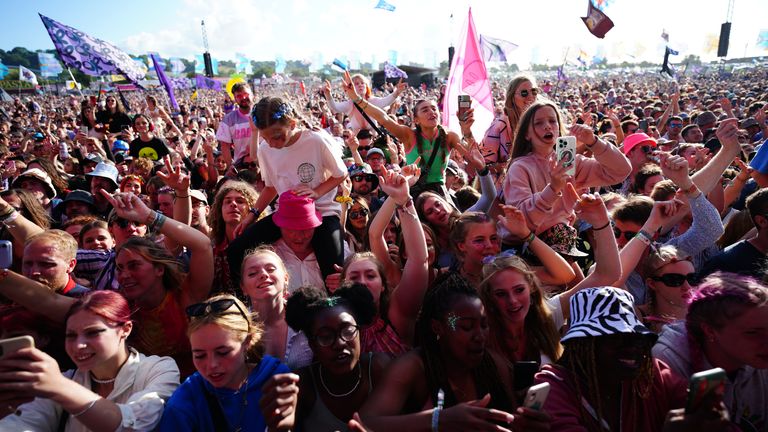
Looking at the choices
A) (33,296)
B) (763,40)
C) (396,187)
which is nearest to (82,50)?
(33,296)

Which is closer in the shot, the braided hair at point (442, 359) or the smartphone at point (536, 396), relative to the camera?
the smartphone at point (536, 396)

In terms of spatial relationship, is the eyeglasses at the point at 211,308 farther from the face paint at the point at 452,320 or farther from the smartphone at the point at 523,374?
the smartphone at the point at 523,374

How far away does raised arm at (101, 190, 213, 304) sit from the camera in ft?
9.21

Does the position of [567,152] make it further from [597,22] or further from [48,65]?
[48,65]

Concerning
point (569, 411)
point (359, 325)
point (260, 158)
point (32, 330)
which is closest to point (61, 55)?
point (260, 158)

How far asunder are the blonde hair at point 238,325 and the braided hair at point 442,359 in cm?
81

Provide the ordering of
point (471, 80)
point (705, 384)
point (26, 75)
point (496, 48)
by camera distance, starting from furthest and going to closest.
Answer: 1. point (26, 75)
2. point (496, 48)
3. point (471, 80)
4. point (705, 384)

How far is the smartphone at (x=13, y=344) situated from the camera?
153 cm

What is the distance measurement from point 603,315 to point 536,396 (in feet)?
1.73

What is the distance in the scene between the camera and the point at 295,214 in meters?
3.15

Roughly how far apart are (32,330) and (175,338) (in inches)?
26.7

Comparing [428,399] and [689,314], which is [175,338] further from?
[689,314]

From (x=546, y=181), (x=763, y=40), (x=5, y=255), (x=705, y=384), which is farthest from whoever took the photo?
(x=763, y=40)

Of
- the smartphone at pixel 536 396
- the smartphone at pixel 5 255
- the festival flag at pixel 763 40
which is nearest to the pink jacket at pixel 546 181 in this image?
the smartphone at pixel 536 396
